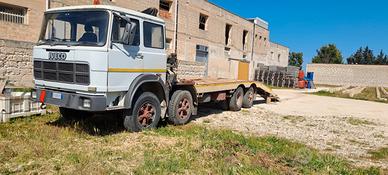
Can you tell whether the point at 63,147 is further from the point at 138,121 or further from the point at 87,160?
the point at 138,121

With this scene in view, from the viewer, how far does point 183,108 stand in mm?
7762

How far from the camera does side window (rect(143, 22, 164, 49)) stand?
6441 mm

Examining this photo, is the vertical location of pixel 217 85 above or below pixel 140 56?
below

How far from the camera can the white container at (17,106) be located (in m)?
6.65

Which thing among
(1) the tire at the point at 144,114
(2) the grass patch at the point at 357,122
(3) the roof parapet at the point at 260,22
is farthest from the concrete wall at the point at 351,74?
(1) the tire at the point at 144,114

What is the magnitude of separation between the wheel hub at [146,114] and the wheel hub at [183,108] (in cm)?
103

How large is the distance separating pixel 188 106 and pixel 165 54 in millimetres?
1666

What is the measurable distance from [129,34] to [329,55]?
80.9 meters

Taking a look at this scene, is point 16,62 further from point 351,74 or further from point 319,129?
point 351,74

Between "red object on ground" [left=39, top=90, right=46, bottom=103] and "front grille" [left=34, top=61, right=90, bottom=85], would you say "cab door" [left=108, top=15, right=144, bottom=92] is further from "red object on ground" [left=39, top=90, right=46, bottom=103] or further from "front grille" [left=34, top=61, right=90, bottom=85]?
"red object on ground" [left=39, top=90, right=46, bottom=103]

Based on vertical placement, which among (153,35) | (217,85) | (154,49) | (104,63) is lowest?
(217,85)

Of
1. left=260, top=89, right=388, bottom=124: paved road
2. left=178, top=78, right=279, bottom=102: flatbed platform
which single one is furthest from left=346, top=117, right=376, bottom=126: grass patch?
left=178, top=78, right=279, bottom=102: flatbed platform

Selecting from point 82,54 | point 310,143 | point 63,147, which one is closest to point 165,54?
point 82,54

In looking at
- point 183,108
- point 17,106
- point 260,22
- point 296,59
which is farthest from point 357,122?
point 296,59
